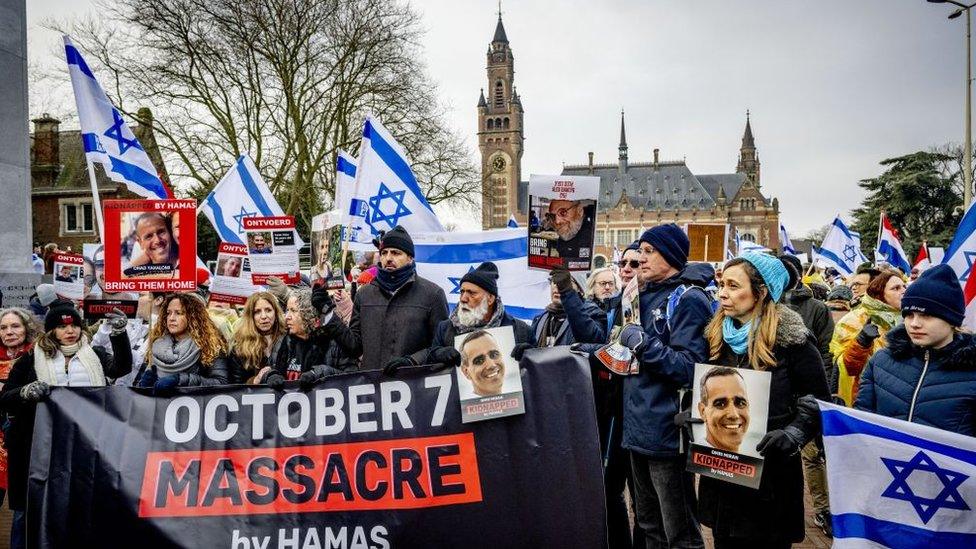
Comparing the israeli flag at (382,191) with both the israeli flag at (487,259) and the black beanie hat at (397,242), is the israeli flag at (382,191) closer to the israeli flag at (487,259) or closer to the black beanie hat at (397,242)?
the israeli flag at (487,259)

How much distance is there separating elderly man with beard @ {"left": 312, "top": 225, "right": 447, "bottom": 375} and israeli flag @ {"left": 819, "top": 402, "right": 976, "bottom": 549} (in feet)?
8.80

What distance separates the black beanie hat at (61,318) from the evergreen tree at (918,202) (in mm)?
45030

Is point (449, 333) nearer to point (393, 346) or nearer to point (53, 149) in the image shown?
point (393, 346)

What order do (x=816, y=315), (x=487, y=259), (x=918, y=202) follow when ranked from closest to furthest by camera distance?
1. (x=816, y=315)
2. (x=487, y=259)
3. (x=918, y=202)

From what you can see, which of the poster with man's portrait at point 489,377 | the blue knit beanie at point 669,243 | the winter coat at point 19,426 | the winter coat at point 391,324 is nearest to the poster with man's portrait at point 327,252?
the winter coat at point 391,324

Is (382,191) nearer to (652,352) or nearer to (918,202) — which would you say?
(652,352)

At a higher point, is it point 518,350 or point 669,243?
point 669,243

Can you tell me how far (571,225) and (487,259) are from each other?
2.85m

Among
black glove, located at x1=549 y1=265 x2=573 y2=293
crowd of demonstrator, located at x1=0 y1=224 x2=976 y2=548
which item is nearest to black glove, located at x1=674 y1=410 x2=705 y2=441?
crowd of demonstrator, located at x1=0 y1=224 x2=976 y2=548

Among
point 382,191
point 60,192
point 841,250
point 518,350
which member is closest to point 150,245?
point 382,191

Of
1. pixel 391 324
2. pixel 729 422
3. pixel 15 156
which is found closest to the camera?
pixel 729 422

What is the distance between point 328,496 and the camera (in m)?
4.06

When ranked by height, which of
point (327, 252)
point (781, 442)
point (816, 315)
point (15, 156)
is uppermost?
point (15, 156)

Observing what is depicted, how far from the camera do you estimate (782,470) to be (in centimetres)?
347
